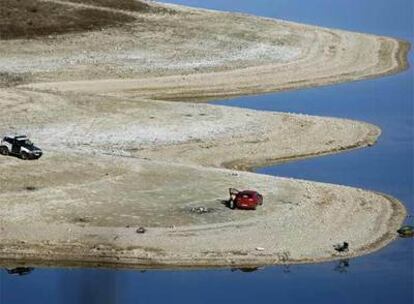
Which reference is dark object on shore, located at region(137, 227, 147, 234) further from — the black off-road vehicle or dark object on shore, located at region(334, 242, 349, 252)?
the black off-road vehicle

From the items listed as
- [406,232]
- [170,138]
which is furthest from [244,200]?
[170,138]

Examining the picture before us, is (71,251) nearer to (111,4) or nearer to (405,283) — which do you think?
(405,283)

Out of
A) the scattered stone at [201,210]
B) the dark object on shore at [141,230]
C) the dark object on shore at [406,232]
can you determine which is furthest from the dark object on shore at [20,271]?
the dark object on shore at [406,232]

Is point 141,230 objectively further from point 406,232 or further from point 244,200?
point 406,232

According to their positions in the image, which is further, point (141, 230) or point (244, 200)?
point (244, 200)

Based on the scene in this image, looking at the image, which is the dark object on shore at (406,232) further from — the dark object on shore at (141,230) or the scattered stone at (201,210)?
the dark object on shore at (141,230)
